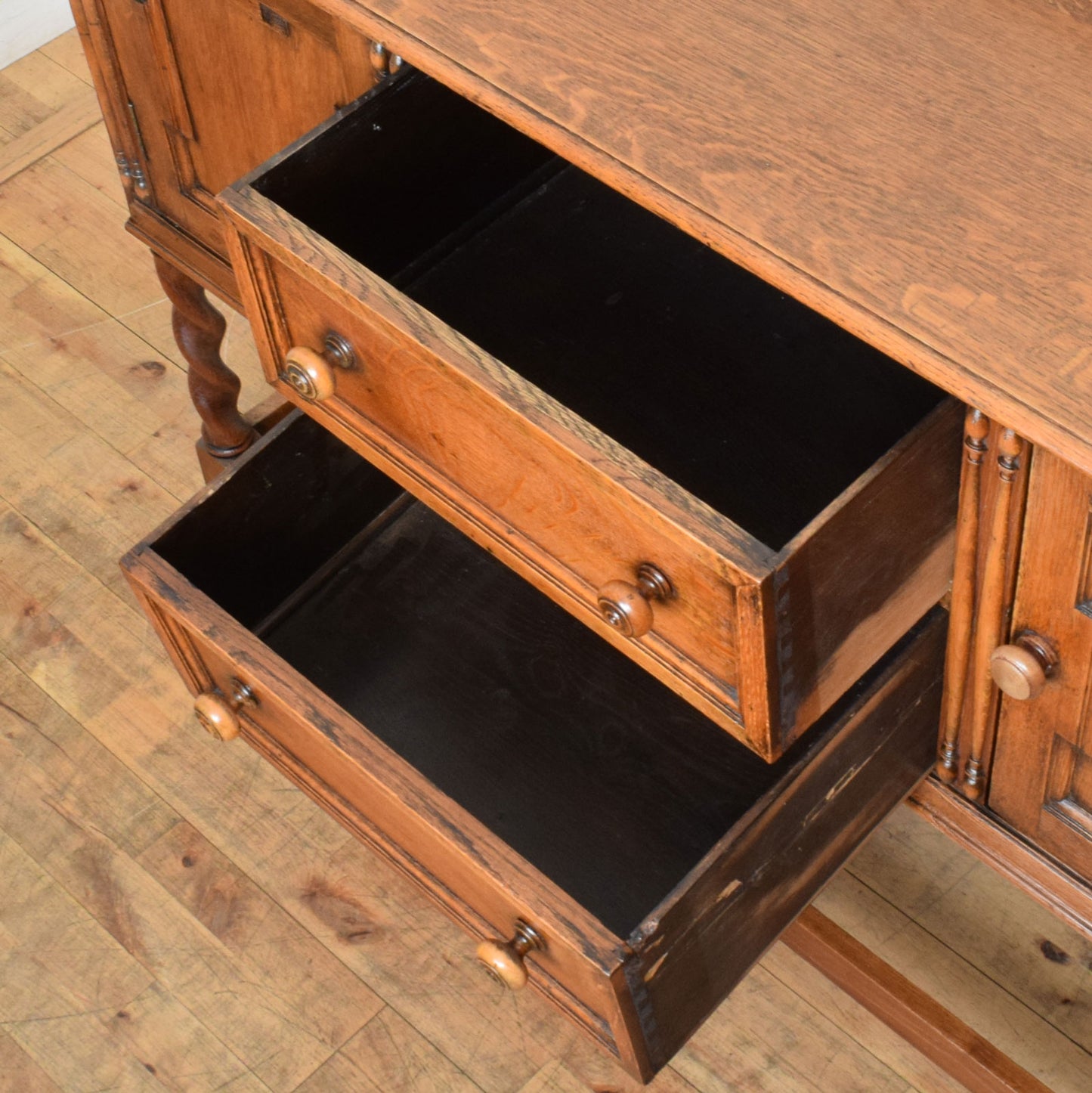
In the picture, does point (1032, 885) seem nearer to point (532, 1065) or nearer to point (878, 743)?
point (878, 743)

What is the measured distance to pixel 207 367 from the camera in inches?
60.9

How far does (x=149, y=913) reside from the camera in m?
1.47

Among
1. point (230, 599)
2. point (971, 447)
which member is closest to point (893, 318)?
point (971, 447)

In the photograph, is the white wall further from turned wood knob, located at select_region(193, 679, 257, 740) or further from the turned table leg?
turned wood knob, located at select_region(193, 679, 257, 740)

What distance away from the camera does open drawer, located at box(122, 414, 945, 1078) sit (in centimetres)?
101

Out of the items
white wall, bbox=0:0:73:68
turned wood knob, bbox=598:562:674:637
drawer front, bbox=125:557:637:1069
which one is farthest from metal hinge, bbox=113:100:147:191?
white wall, bbox=0:0:73:68

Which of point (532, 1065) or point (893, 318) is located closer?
point (893, 318)

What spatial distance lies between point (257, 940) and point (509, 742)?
38 centimetres

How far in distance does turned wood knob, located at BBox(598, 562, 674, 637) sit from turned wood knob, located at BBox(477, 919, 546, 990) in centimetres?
25

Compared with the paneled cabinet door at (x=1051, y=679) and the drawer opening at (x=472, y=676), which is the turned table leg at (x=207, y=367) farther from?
the paneled cabinet door at (x=1051, y=679)

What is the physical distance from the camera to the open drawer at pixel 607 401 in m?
0.83

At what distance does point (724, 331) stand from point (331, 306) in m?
0.32

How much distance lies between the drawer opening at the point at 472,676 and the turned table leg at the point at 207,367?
0.93 feet

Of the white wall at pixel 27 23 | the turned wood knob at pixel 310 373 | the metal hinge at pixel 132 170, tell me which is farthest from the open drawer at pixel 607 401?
the white wall at pixel 27 23
